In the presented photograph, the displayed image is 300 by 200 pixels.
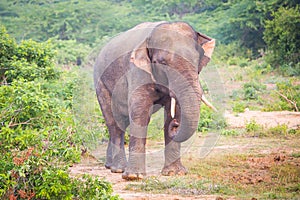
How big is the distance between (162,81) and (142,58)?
0.42 m

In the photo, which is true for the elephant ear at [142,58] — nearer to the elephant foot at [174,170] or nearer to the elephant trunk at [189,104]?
the elephant trunk at [189,104]

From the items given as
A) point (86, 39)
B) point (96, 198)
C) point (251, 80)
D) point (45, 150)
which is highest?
point (86, 39)

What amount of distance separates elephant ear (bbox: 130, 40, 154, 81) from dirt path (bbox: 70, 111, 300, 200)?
1.47 meters

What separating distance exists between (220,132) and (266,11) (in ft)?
46.1

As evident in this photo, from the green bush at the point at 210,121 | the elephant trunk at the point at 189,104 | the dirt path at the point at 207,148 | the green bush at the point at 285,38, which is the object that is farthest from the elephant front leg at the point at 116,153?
the green bush at the point at 285,38

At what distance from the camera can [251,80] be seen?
19.0 m

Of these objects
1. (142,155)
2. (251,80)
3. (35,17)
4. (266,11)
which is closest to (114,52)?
(142,155)

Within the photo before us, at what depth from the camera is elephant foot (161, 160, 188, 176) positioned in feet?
27.7

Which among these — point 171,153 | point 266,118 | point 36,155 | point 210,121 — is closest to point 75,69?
point 210,121

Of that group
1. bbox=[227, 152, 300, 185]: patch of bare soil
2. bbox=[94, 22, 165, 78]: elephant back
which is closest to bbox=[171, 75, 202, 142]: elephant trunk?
bbox=[227, 152, 300, 185]: patch of bare soil

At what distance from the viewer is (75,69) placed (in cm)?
1980

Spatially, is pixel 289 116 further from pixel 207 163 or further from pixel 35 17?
pixel 35 17

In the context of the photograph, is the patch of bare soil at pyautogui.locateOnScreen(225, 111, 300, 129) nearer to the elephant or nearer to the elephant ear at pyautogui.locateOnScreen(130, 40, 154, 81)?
the elephant

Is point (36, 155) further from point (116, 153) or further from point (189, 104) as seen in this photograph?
point (116, 153)
